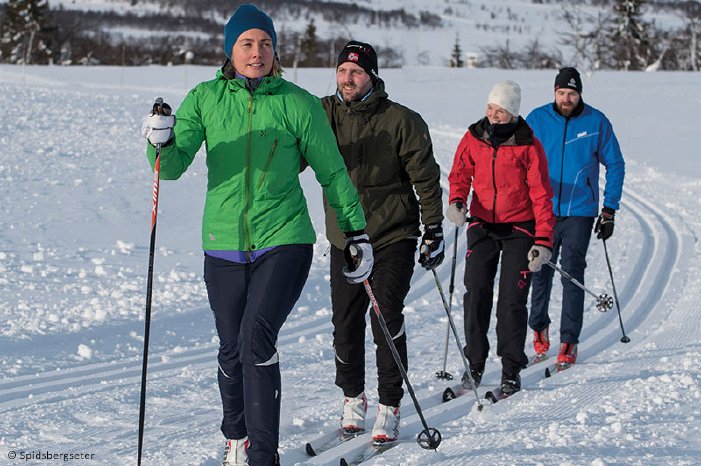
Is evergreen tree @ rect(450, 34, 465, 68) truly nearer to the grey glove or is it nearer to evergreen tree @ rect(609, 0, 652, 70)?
evergreen tree @ rect(609, 0, 652, 70)

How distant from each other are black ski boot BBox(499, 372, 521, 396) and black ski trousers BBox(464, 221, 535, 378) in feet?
0.07

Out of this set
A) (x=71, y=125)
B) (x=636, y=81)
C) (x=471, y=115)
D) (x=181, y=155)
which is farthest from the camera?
(x=636, y=81)

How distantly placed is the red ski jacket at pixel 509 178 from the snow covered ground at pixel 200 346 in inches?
44.1

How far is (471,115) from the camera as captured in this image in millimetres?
28516

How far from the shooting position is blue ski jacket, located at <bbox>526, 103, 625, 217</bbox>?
675 cm

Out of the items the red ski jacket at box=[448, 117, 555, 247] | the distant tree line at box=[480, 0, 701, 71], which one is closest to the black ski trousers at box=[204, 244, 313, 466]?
the red ski jacket at box=[448, 117, 555, 247]

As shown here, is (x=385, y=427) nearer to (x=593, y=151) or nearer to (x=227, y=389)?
(x=227, y=389)

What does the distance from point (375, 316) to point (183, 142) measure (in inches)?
59.8

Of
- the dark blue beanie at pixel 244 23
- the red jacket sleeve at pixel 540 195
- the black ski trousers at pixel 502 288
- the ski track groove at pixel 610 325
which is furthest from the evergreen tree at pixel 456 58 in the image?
the dark blue beanie at pixel 244 23

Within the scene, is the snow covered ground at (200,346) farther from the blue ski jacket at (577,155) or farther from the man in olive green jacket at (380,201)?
the blue ski jacket at (577,155)

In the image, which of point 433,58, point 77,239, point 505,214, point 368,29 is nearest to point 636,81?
point 77,239

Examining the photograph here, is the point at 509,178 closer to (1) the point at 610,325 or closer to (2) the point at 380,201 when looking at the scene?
(2) the point at 380,201

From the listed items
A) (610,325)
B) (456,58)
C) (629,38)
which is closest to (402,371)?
(610,325)

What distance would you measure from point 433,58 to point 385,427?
14044 centimetres
